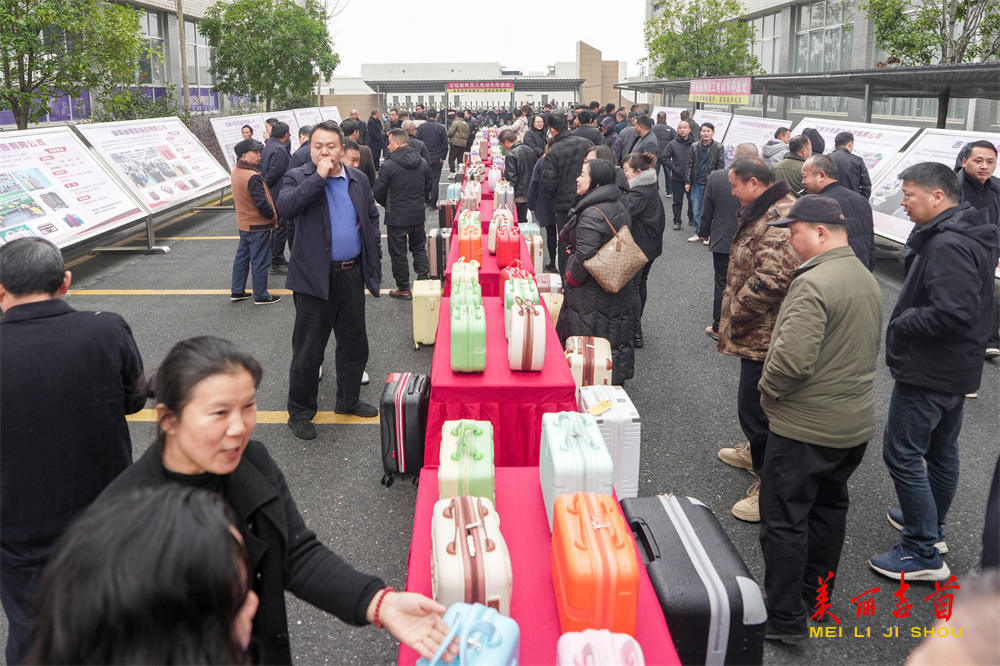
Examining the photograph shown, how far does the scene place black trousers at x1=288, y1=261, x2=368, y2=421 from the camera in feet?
16.9

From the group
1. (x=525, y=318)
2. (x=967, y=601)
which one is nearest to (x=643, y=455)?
(x=525, y=318)

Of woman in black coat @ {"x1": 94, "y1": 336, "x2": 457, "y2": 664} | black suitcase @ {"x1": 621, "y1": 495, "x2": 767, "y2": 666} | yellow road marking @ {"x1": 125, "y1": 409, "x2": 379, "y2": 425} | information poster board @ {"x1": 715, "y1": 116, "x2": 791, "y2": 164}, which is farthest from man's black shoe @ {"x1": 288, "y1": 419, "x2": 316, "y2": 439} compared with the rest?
information poster board @ {"x1": 715, "y1": 116, "x2": 791, "y2": 164}

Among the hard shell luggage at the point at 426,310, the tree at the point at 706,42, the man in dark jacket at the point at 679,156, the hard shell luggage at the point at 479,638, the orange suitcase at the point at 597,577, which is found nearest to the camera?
the hard shell luggage at the point at 479,638

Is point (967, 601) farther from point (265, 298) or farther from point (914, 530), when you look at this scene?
point (265, 298)

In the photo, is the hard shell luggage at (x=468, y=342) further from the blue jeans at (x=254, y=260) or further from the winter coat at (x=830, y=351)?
the blue jeans at (x=254, y=260)

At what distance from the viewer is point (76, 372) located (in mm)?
2578

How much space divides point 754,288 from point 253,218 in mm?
5873

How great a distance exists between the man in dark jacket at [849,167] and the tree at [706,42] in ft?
57.7

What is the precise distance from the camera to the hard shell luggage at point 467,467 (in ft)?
9.03

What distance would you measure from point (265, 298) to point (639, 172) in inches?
180

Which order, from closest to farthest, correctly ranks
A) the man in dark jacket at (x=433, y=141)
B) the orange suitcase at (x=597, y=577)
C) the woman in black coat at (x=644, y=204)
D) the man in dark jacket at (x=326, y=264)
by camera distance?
1. the orange suitcase at (x=597, y=577)
2. the man in dark jacket at (x=326, y=264)
3. the woman in black coat at (x=644, y=204)
4. the man in dark jacket at (x=433, y=141)

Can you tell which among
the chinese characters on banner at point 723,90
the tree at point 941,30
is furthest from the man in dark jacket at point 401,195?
the chinese characters on banner at point 723,90

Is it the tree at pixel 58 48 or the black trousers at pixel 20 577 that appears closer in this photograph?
the black trousers at pixel 20 577

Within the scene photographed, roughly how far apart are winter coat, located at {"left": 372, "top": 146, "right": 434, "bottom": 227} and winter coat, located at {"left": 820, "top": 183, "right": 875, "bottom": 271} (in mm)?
4709
